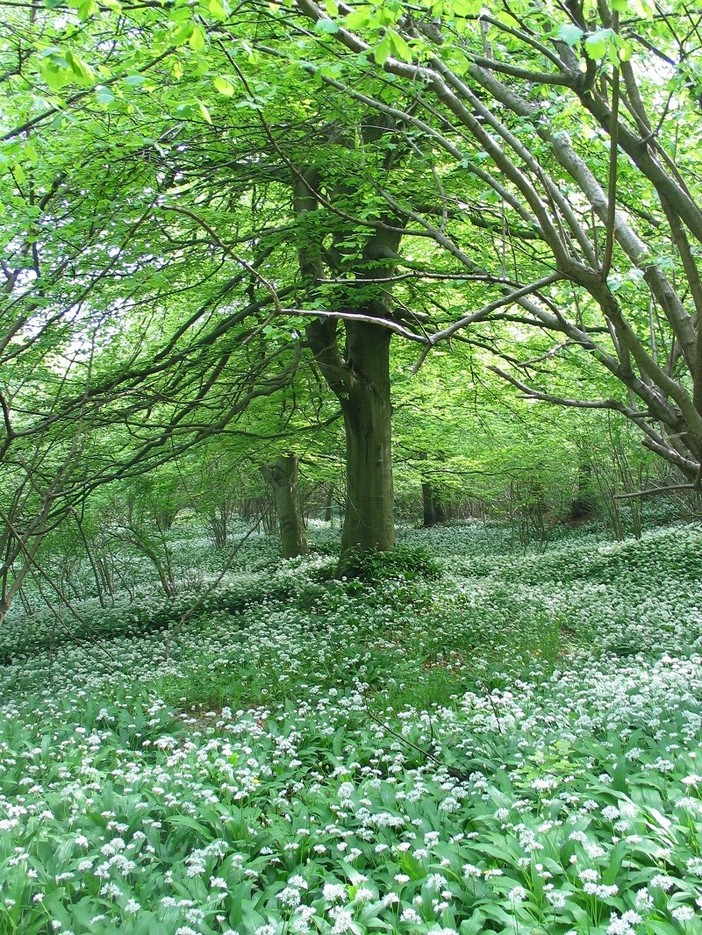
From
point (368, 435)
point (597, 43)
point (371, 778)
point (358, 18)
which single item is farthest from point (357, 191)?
point (371, 778)

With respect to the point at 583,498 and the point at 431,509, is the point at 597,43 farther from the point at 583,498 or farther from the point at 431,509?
the point at 431,509

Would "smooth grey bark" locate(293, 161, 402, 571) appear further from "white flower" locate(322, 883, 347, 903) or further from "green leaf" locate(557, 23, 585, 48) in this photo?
"white flower" locate(322, 883, 347, 903)

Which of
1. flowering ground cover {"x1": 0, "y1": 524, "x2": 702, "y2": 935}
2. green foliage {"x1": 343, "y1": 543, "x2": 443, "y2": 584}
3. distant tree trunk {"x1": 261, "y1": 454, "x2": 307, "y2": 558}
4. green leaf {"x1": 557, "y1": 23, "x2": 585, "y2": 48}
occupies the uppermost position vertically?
green leaf {"x1": 557, "y1": 23, "x2": 585, "y2": 48}

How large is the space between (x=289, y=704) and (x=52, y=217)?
20.3ft

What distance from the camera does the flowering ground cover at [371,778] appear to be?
3189 mm

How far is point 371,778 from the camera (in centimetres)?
489

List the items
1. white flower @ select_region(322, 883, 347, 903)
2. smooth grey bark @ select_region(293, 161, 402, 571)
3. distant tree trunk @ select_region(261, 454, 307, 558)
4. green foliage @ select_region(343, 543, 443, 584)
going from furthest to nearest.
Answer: distant tree trunk @ select_region(261, 454, 307, 558) → green foliage @ select_region(343, 543, 443, 584) → smooth grey bark @ select_region(293, 161, 402, 571) → white flower @ select_region(322, 883, 347, 903)

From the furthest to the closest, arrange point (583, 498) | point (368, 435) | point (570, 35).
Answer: point (583, 498), point (368, 435), point (570, 35)

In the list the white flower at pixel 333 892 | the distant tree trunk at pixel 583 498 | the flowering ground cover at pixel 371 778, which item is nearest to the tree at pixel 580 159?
the flowering ground cover at pixel 371 778

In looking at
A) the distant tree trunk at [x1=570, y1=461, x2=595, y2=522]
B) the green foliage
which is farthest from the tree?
the distant tree trunk at [x1=570, y1=461, x2=595, y2=522]

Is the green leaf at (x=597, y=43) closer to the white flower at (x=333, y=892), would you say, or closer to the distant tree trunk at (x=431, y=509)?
the white flower at (x=333, y=892)

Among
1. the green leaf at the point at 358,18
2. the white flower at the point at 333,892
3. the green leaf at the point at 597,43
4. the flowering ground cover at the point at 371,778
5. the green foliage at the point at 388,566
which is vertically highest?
the green leaf at the point at 358,18

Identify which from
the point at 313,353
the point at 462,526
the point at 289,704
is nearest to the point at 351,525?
the point at 313,353

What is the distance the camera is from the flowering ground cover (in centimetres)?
319
